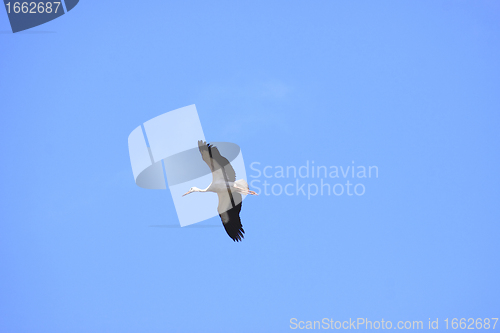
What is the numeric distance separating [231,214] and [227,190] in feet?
2.25

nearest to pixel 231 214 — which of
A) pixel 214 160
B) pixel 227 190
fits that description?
pixel 227 190

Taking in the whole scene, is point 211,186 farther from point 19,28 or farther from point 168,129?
point 19,28

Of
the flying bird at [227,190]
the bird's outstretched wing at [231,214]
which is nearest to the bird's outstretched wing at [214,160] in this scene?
the flying bird at [227,190]

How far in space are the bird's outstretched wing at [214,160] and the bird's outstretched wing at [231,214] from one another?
0.71 m

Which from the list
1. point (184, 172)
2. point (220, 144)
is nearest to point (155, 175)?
point (184, 172)

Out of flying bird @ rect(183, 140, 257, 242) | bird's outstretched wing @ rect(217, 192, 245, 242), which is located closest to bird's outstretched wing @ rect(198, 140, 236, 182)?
flying bird @ rect(183, 140, 257, 242)

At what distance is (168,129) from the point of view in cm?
1220

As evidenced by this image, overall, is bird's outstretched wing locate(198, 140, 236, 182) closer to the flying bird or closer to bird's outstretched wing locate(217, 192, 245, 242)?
the flying bird

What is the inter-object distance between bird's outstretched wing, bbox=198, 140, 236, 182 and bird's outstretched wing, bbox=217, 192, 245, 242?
71cm

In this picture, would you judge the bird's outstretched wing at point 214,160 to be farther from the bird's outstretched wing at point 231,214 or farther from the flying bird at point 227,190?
the bird's outstretched wing at point 231,214

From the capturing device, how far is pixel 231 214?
12.1 meters

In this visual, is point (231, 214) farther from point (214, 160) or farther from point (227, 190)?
point (214, 160)

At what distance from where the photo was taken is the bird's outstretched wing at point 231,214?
11812mm

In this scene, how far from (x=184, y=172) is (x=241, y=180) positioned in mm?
1939
